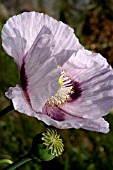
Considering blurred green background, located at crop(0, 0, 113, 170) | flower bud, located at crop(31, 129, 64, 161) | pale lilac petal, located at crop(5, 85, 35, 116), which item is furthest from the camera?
blurred green background, located at crop(0, 0, 113, 170)

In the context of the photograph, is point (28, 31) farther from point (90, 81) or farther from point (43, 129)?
point (43, 129)

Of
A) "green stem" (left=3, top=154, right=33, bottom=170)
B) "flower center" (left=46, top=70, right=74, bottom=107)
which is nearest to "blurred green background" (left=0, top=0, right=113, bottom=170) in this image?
"flower center" (left=46, top=70, right=74, bottom=107)

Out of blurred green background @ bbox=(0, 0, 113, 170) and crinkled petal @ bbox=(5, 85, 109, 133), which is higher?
crinkled petal @ bbox=(5, 85, 109, 133)

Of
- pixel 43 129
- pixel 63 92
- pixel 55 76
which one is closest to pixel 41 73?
pixel 55 76

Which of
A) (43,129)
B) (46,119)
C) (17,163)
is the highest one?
(46,119)

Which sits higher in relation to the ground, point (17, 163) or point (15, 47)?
point (15, 47)

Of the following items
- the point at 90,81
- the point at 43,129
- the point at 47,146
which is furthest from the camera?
the point at 43,129

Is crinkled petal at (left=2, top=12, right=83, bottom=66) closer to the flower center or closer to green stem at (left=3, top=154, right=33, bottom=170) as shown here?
the flower center

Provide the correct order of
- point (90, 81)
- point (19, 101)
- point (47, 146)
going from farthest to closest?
point (90, 81)
point (47, 146)
point (19, 101)
